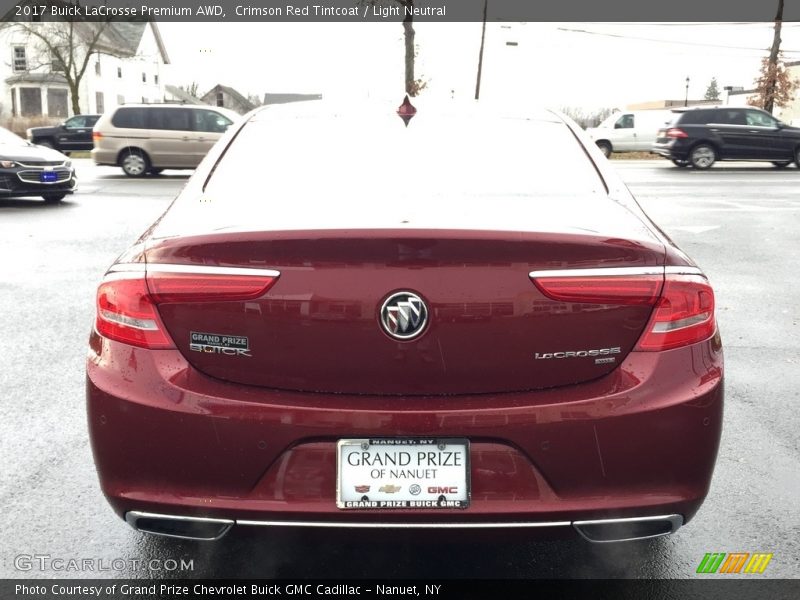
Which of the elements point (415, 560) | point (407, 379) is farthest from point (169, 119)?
point (407, 379)

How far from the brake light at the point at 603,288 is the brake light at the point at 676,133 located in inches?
899

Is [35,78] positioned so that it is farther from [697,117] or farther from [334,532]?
[334,532]

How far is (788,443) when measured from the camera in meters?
4.07

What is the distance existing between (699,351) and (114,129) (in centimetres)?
1979

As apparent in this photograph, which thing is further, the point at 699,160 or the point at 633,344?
the point at 699,160

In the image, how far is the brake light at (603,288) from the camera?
7.43 ft

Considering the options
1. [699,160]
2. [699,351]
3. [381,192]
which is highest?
[381,192]

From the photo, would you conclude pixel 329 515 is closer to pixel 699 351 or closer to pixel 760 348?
pixel 699 351

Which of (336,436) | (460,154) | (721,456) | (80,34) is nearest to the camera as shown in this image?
(336,436)

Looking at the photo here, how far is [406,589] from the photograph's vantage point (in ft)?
9.04

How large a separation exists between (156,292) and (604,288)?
118 centimetres

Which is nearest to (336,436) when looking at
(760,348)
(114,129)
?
(760,348)

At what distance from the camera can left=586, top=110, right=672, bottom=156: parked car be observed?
30.9m

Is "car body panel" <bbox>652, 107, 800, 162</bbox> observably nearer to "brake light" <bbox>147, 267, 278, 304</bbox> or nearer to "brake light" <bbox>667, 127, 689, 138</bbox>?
"brake light" <bbox>667, 127, 689, 138</bbox>
